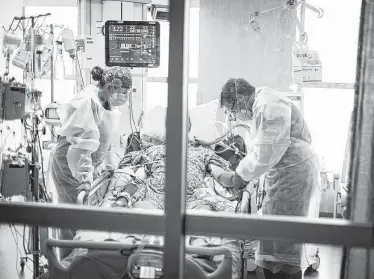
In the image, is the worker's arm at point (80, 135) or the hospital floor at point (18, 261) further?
the hospital floor at point (18, 261)

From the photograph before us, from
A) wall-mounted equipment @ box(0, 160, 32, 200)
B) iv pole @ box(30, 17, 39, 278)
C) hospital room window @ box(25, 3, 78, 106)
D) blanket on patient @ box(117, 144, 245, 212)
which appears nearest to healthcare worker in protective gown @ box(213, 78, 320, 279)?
blanket on patient @ box(117, 144, 245, 212)

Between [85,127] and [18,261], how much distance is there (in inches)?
52.1

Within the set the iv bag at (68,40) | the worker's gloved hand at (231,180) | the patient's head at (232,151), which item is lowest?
the worker's gloved hand at (231,180)

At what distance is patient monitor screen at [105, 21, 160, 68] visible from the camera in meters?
2.91

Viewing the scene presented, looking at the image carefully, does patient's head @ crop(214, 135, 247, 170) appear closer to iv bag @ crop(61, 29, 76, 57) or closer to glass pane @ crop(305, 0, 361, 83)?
glass pane @ crop(305, 0, 361, 83)

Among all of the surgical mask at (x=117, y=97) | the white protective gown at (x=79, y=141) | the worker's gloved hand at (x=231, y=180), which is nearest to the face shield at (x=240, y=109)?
the worker's gloved hand at (x=231, y=180)

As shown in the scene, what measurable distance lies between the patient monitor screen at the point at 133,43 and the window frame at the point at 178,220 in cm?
181

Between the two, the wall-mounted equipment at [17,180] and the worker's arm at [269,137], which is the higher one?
the worker's arm at [269,137]

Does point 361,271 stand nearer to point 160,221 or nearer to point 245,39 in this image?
point 160,221

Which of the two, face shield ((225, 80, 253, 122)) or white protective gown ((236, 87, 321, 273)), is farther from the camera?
face shield ((225, 80, 253, 122))

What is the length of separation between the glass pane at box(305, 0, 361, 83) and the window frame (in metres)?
2.73

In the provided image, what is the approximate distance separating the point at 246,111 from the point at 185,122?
153cm

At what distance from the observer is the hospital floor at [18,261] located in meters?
3.39

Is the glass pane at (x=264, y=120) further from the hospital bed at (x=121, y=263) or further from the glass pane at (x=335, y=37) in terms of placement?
the hospital bed at (x=121, y=263)
